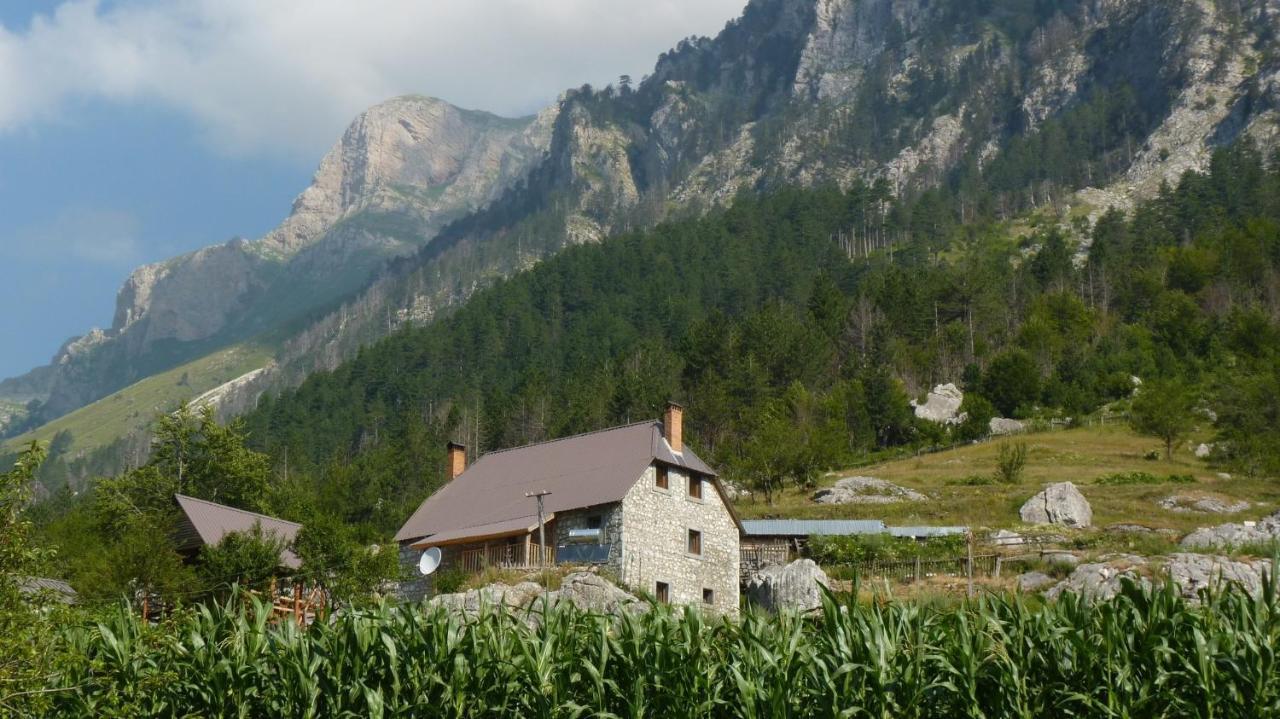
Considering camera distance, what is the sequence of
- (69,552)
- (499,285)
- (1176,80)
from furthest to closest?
(1176,80), (499,285), (69,552)

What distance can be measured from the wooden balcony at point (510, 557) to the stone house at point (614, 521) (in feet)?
0.15

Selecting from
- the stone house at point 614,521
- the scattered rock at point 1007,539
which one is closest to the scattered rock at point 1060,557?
the scattered rock at point 1007,539

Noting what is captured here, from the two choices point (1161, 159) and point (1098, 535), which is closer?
point (1098, 535)

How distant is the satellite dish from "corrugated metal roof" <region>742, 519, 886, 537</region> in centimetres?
1435

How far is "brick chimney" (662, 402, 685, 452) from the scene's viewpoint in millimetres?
51688

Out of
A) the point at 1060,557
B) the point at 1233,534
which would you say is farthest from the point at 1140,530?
the point at 1060,557

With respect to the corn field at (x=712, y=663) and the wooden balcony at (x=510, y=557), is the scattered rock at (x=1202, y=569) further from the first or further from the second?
the wooden balcony at (x=510, y=557)

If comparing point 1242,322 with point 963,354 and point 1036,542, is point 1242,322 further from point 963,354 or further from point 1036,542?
point 1036,542

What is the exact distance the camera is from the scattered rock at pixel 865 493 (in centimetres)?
7000

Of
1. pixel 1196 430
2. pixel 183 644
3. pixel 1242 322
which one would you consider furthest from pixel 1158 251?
pixel 183 644

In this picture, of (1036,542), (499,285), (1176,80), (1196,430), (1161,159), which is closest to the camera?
(1036,542)

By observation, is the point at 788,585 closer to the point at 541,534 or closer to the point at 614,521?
the point at 614,521

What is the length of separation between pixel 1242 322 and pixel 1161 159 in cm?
8602

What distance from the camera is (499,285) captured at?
539 ft
